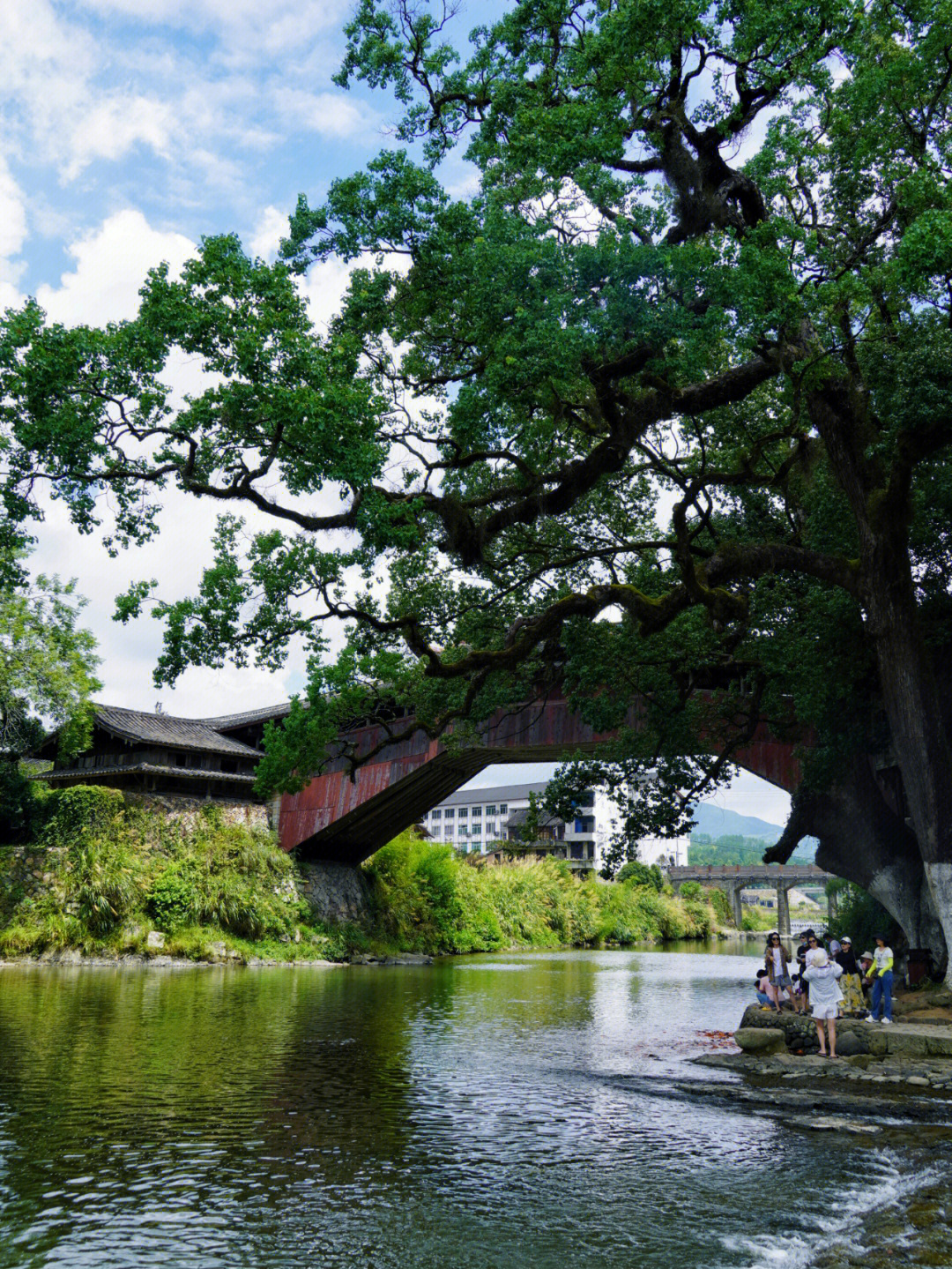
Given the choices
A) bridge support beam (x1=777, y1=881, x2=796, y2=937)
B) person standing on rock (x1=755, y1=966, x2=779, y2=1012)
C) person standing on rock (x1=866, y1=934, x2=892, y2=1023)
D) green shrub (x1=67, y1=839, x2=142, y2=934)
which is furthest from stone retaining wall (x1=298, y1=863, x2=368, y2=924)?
bridge support beam (x1=777, y1=881, x2=796, y2=937)

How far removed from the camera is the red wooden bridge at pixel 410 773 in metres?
30.4

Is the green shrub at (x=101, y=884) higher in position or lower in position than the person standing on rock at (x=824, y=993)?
higher

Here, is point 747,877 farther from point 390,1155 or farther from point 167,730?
point 390,1155

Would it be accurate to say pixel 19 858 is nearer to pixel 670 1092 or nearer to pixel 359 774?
pixel 359 774

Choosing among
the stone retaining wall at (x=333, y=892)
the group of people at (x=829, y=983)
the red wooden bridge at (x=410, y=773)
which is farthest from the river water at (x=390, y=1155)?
the stone retaining wall at (x=333, y=892)

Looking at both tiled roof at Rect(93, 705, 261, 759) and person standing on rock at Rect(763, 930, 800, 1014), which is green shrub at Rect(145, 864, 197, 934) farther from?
person standing on rock at Rect(763, 930, 800, 1014)

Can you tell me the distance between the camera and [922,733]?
55.0 ft

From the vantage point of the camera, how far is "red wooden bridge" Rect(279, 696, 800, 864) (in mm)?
30375

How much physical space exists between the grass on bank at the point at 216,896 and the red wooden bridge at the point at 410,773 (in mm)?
2042

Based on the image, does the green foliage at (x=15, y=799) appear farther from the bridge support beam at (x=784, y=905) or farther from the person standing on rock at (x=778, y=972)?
the bridge support beam at (x=784, y=905)

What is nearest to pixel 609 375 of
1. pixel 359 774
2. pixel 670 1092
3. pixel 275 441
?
pixel 275 441

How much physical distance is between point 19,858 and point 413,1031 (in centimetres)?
2139

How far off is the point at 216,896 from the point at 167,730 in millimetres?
7261

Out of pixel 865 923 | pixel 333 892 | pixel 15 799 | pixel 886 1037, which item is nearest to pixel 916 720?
pixel 886 1037
